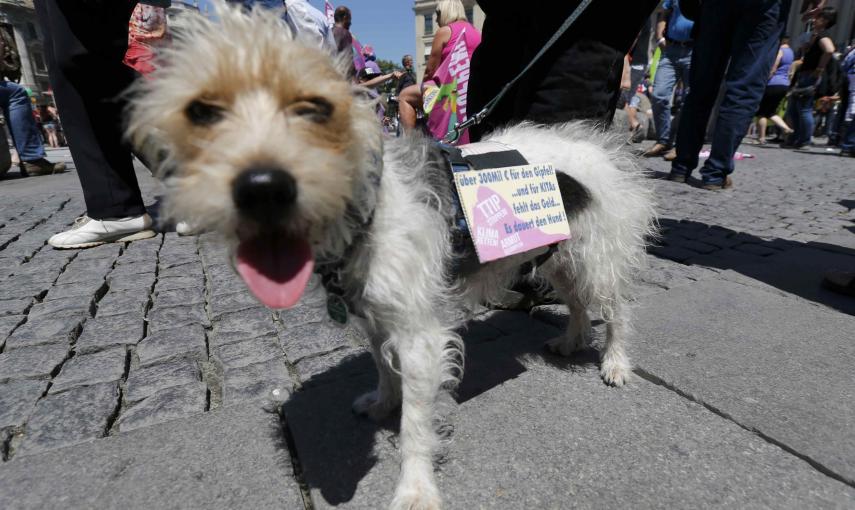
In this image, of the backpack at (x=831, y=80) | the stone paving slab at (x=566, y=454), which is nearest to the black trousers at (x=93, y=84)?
the stone paving slab at (x=566, y=454)

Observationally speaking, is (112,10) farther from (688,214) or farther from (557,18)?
(688,214)

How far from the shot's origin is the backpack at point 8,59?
848 centimetres

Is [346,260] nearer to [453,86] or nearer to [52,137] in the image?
[453,86]

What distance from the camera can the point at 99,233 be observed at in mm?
4754

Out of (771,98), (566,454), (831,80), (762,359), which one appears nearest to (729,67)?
(762,359)

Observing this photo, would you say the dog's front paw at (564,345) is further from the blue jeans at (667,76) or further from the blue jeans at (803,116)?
the blue jeans at (803,116)

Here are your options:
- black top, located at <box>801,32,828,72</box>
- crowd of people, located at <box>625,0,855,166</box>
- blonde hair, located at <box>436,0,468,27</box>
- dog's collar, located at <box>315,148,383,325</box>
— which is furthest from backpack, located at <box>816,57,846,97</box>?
dog's collar, located at <box>315,148,383,325</box>

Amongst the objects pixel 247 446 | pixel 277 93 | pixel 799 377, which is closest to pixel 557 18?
pixel 277 93

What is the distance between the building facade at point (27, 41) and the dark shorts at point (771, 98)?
6305 cm

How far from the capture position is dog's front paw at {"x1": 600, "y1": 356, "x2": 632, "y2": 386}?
255cm

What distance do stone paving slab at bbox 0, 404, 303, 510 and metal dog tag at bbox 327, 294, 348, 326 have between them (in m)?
0.65

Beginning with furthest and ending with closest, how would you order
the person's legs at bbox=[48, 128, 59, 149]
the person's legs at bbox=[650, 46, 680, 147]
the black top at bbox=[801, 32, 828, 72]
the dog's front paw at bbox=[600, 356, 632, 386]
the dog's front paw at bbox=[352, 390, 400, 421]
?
the person's legs at bbox=[48, 128, 59, 149]
the black top at bbox=[801, 32, 828, 72]
the person's legs at bbox=[650, 46, 680, 147]
the dog's front paw at bbox=[600, 356, 632, 386]
the dog's front paw at bbox=[352, 390, 400, 421]

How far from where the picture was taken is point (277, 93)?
1.44 m

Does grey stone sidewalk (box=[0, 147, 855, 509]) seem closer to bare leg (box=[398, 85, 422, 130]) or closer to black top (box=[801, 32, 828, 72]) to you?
bare leg (box=[398, 85, 422, 130])
